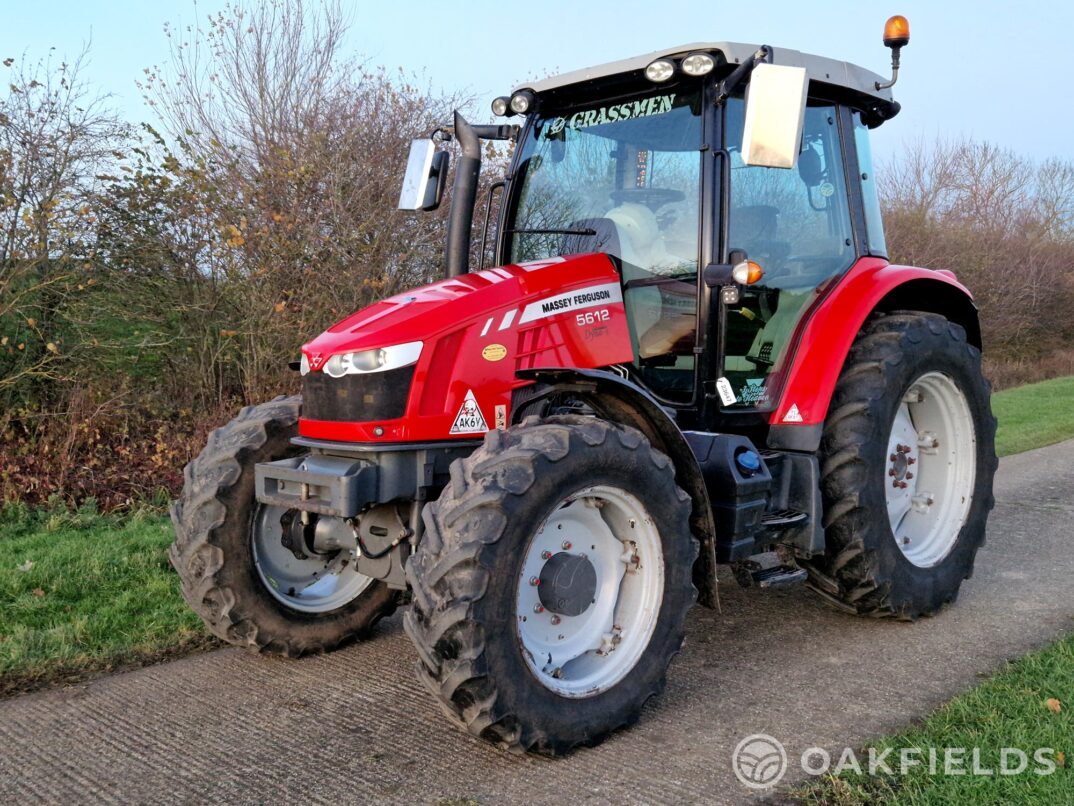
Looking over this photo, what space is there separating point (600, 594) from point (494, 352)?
946 millimetres

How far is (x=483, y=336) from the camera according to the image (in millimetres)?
3527

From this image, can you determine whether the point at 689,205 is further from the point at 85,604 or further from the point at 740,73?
the point at 85,604

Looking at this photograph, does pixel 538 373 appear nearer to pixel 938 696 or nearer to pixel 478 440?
pixel 478 440

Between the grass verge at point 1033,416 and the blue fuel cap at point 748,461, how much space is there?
21.0 feet

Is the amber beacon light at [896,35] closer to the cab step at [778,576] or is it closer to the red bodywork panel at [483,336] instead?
the red bodywork panel at [483,336]

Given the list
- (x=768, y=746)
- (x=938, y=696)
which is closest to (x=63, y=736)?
(x=768, y=746)

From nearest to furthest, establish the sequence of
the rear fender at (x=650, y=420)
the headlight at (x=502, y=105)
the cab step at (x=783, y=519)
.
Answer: the rear fender at (x=650, y=420)
the cab step at (x=783, y=519)
the headlight at (x=502, y=105)

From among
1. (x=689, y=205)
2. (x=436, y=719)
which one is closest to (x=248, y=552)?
(x=436, y=719)

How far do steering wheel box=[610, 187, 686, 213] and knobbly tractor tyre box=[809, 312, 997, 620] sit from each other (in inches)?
43.2

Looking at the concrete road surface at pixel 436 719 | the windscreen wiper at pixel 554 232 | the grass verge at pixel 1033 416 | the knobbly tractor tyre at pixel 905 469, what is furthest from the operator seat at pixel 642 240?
the grass verge at pixel 1033 416

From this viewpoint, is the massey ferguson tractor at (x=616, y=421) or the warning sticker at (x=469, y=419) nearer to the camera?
the massey ferguson tractor at (x=616, y=421)

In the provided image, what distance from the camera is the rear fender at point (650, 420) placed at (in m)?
3.53

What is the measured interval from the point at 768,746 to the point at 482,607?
1082mm

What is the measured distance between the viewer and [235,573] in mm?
3809
